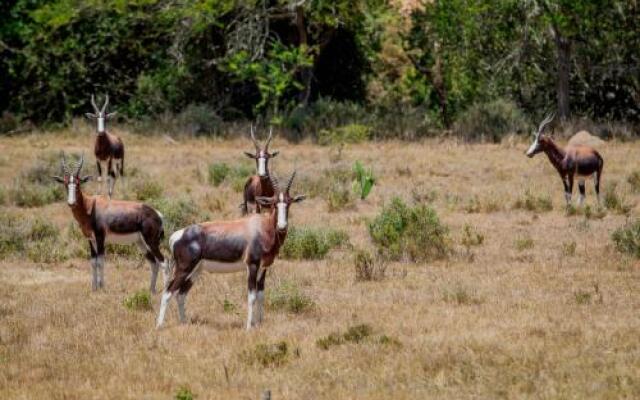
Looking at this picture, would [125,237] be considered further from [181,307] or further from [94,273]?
[181,307]

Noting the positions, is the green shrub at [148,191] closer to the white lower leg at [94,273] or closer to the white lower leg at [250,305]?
the white lower leg at [94,273]

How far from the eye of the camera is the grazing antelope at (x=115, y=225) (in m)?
14.3

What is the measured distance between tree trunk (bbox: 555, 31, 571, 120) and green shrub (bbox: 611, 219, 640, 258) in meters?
15.4

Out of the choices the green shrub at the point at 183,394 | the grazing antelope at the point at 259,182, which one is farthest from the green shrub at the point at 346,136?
the green shrub at the point at 183,394

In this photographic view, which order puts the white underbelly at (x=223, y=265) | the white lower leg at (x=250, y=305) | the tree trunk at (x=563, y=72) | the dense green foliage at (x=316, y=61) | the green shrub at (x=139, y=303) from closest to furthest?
the white lower leg at (x=250, y=305) < the white underbelly at (x=223, y=265) < the green shrub at (x=139, y=303) < the tree trunk at (x=563, y=72) < the dense green foliage at (x=316, y=61)

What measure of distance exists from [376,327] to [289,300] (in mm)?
1454

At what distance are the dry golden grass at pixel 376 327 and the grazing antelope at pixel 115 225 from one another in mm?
594

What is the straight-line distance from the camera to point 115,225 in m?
14.3

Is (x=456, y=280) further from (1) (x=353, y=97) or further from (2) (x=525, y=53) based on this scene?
(1) (x=353, y=97)

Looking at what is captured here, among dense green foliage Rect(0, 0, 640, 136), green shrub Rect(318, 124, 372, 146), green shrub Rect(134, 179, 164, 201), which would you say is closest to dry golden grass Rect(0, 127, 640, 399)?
green shrub Rect(134, 179, 164, 201)

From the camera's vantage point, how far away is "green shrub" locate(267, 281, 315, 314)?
12.9 metres

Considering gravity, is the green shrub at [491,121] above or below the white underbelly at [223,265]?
above

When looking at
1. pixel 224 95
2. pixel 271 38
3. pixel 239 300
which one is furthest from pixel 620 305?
pixel 224 95

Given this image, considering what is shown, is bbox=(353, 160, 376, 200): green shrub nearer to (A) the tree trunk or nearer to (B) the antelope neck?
(B) the antelope neck
